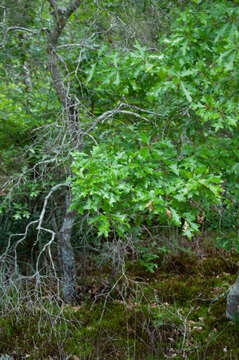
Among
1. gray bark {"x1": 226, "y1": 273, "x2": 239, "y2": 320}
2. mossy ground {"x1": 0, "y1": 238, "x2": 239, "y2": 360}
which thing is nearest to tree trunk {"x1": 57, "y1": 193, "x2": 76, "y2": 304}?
mossy ground {"x1": 0, "y1": 238, "x2": 239, "y2": 360}

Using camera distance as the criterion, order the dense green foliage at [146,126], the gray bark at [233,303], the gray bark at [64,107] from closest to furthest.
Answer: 1. the dense green foliage at [146,126]
2. the gray bark at [64,107]
3. the gray bark at [233,303]

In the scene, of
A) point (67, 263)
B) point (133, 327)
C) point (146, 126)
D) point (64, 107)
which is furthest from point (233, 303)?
point (64, 107)

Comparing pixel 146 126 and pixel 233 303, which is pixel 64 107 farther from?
pixel 233 303

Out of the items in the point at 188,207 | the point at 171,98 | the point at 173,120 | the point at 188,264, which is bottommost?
the point at 188,264

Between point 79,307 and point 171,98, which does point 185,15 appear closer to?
point 171,98

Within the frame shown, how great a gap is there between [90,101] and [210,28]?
212 centimetres

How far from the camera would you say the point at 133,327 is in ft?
13.4

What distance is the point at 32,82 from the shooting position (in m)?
Result: 4.92

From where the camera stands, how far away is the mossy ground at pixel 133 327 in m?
3.58

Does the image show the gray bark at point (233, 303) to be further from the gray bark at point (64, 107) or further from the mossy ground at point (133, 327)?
the gray bark at point (64, 107)

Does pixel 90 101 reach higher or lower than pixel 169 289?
higher

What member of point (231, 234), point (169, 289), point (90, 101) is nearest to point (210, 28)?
point (90, 101)

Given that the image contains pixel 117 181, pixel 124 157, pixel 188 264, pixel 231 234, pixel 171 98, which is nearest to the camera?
pixel 117 181

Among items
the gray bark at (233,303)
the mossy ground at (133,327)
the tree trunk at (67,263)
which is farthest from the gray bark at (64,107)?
the gray bark at (233,303)
